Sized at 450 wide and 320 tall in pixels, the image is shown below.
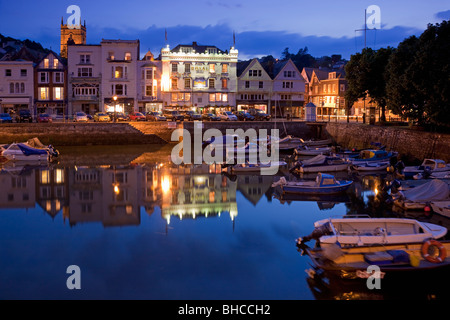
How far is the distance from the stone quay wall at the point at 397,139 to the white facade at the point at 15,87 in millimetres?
44025

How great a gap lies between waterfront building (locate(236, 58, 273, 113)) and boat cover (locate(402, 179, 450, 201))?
51.7 meters

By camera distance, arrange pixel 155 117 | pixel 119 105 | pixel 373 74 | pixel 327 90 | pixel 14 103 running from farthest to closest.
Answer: pixel 327 90, pixel 119 105, pixel 14 103, pixel 155 117, pixel 373 74

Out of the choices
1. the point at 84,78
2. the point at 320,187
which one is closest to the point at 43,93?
the point at 84,78

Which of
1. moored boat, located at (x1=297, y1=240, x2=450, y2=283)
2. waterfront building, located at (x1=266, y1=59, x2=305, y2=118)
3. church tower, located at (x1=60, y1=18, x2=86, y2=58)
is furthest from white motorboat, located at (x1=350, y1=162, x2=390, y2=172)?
church tower, located at (x1=60, y1=18, x2=86, y2=58)

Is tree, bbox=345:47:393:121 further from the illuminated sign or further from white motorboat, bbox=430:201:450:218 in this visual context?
white motorboat, bbox=430:201:450:218

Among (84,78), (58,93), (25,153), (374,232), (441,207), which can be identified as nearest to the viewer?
(374,232)

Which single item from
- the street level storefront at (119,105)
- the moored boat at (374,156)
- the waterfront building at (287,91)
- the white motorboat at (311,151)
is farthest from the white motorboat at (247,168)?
the waterfront building at (287,91)

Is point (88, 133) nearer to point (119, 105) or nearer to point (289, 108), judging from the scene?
point (119, 105)

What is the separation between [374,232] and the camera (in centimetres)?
1736

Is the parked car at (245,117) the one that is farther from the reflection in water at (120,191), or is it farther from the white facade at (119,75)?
the reflection in water at (120,191)

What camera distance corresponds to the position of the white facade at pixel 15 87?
6988 cm

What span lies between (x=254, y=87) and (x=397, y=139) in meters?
36.3
